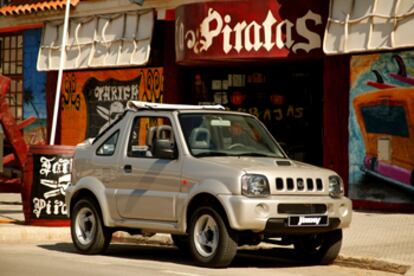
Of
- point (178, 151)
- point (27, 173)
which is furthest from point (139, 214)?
point (27, 173)

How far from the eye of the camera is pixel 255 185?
12695 millimetres

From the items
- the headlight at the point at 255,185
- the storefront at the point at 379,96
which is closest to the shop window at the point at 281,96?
the storefront at the point at 379,96

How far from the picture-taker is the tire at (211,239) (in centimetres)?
1269

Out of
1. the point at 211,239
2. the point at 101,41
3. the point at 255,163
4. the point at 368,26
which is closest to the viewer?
the point at 211,239

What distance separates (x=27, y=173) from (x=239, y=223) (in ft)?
20.7

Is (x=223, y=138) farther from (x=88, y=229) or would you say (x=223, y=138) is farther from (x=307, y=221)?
(x=88, y=229)

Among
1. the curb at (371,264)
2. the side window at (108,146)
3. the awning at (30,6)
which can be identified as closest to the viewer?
the curb at (371,264)

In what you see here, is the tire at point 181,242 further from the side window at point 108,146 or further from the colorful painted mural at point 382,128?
the colorful painted mural at point 382,128

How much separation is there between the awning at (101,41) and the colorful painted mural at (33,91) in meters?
0.92

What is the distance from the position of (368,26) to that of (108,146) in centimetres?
727

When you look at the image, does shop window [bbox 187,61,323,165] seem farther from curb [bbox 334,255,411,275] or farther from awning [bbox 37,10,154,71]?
curb [bbox 334,255,411,275]

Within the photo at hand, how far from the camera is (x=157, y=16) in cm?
2562

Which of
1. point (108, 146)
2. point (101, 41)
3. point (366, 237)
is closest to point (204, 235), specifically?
point (108, 146)

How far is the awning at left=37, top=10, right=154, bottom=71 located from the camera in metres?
26.0
